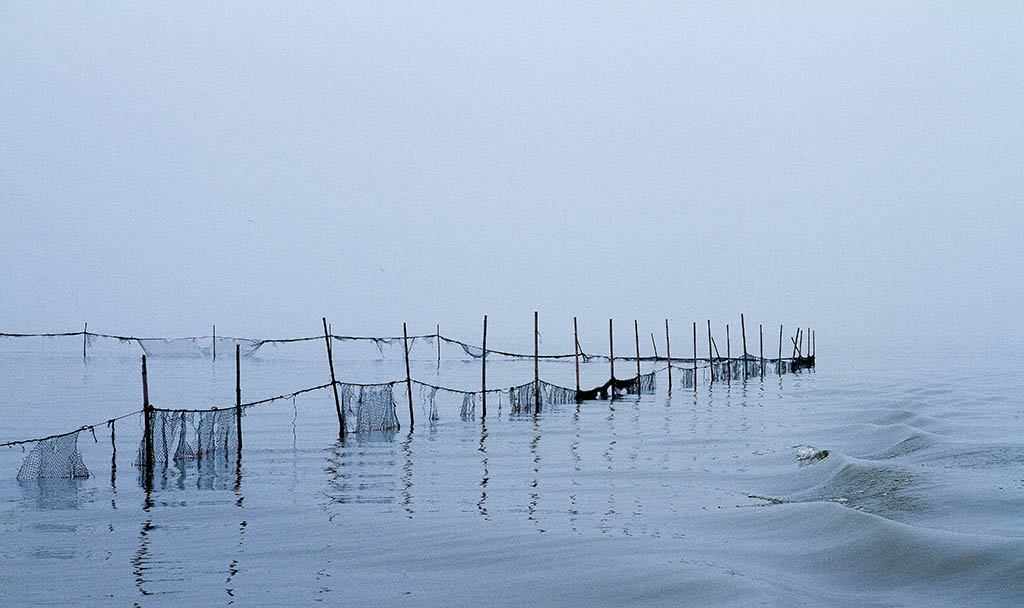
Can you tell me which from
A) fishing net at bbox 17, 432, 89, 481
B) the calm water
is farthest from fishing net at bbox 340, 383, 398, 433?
fishing net at bbox 17, 432, 89, 481

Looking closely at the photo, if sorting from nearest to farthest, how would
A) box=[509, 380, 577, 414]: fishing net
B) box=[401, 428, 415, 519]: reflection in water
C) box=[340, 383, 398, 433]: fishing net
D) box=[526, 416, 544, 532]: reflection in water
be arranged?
box=[526, 416, 544, 532]: reflection in water, box=[401, 428, 415, 519]: reflection in water, box=[340, 383, 398, 433]: fishing net, box=[509, 380, 577, 414]: fishing net

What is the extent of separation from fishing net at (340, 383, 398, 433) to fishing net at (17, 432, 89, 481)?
5.48 metres

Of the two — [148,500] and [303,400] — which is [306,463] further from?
[303,400]

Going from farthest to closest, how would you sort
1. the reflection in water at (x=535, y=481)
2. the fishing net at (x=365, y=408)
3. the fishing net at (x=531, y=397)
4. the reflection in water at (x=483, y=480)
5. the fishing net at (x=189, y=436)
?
the fishing net at (x=531, y=397)
the fishing net at (x=365, y=408)
the fishing net at (x=189, y=436)
the reflection in water at (x=483, y=480)
the reflection in water at (x=535, y=481)

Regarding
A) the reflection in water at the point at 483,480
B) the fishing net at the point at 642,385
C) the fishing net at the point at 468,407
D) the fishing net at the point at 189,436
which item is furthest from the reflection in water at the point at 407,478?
the fishing net at the point at 642,385

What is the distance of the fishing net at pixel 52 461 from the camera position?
11633 mm

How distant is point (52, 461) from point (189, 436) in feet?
6.40

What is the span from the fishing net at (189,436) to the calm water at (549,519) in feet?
0.99

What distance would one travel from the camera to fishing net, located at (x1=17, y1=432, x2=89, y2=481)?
11.6m

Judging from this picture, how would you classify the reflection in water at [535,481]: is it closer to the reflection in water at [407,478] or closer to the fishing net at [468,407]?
the reflection in water at [407,478]

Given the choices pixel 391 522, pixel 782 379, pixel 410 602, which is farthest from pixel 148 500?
pixel 782 379

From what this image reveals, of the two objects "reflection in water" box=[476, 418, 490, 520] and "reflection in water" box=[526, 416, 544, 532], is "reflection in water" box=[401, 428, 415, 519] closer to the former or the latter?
"reflection in water" box=[476, 418, 490, 520]

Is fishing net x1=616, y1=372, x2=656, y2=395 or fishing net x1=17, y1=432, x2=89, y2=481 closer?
fishing net x1=17, y1=432, x2=89, y2=481

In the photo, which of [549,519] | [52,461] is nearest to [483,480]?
[549,519]
